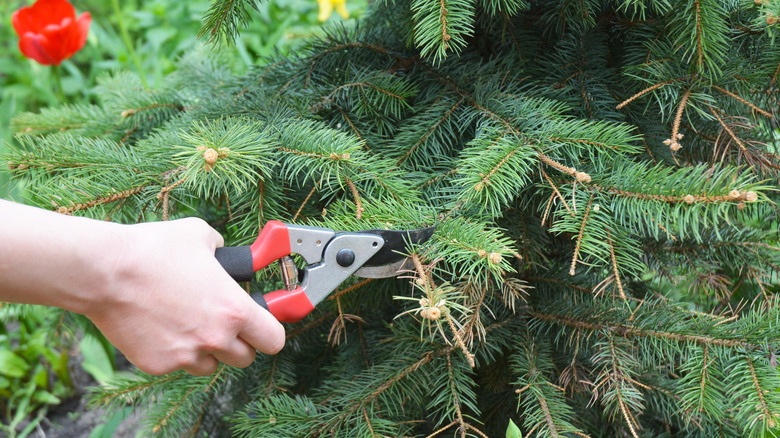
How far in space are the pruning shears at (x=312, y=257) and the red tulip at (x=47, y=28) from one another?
1.30 meters

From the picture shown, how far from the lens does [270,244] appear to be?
689 mm

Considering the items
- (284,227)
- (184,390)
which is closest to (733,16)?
(284,227)

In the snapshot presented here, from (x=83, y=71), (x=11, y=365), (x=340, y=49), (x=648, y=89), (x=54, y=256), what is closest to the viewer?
(x=54, y=256)

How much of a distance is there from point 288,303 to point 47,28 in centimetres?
136

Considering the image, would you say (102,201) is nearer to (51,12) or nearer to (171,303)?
(171,303)

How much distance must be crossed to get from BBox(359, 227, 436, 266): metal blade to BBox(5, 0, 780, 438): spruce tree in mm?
15

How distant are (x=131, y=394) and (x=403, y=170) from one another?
0.64 meters

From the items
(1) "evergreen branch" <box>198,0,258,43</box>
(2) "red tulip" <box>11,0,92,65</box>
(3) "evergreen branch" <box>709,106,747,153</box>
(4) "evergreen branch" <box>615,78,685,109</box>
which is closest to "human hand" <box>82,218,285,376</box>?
(1) "evergreen branch" <box>198,0,258,43</box>

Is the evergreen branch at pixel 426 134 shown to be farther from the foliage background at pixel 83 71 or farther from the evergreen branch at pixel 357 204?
the foliage background at pixel 83 71

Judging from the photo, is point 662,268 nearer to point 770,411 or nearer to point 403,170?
point 770,411

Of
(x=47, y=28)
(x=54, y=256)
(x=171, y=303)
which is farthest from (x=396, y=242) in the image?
(x=47, y=28)

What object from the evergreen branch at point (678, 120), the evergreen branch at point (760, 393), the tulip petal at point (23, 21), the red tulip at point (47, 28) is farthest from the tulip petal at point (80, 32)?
the evergreen branch at point (760, 393)

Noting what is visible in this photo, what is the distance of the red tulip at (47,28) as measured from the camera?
1568mm

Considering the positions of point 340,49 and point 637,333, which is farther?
point 340,49
